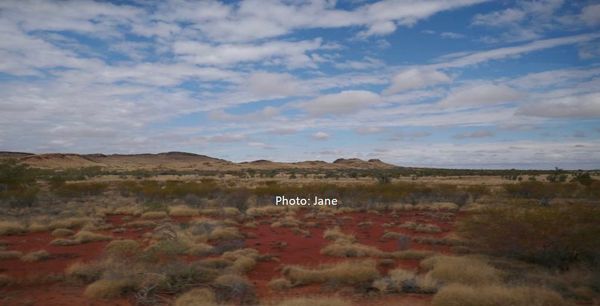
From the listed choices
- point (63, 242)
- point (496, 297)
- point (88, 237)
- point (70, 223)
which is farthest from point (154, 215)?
point (496, 297)

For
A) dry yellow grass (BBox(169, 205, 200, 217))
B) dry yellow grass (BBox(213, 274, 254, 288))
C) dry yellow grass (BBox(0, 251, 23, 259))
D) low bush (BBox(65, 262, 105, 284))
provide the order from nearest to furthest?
1. dry yellow grass (BBox(213, 274, 254, 288))
2. low bush (BBox(65, 262, 105, 284))
3. dry yellow grass (BBox(0, 251, 23, 259))
4. dry yellow grass (BBox(169, 205, 200, 217))

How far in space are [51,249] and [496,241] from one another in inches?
622

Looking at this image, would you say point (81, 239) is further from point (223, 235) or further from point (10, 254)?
point (223, 235)

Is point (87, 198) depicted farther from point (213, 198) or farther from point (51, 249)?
point (51, 249)

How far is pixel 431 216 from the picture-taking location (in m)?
29.7

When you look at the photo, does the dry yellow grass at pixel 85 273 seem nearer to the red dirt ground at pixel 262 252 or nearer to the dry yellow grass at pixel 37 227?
the red dirt ground at pixel 262 252

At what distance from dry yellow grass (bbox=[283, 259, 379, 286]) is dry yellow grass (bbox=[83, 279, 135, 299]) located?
4.28 m

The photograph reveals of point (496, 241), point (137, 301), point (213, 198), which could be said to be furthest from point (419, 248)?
point (213, 198)

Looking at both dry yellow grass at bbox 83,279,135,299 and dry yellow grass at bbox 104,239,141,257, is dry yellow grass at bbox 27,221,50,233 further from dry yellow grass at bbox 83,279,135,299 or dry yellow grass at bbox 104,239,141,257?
dry yellow grass at bbox 83,279,135,299

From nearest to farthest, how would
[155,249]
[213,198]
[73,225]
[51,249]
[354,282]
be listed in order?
1. [354,282]
2. [155,249]
3. [51,249]
4. [73,225]
5. [213,198]

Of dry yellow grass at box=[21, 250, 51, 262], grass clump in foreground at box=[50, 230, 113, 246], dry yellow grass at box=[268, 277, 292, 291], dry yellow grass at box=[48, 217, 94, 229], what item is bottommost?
dry yellow grass at box=[268, 277, 292, 291]

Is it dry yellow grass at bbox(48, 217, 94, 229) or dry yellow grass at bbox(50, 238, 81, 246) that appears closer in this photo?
dry yellow grass at bbox(50, 238, 81, 246)

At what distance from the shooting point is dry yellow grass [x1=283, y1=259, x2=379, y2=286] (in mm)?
12812

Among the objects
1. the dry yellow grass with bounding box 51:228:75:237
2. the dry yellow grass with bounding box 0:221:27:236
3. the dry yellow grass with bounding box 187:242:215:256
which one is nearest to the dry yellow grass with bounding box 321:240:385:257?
the dry yellow grass with bounding box 187:242:215:256
